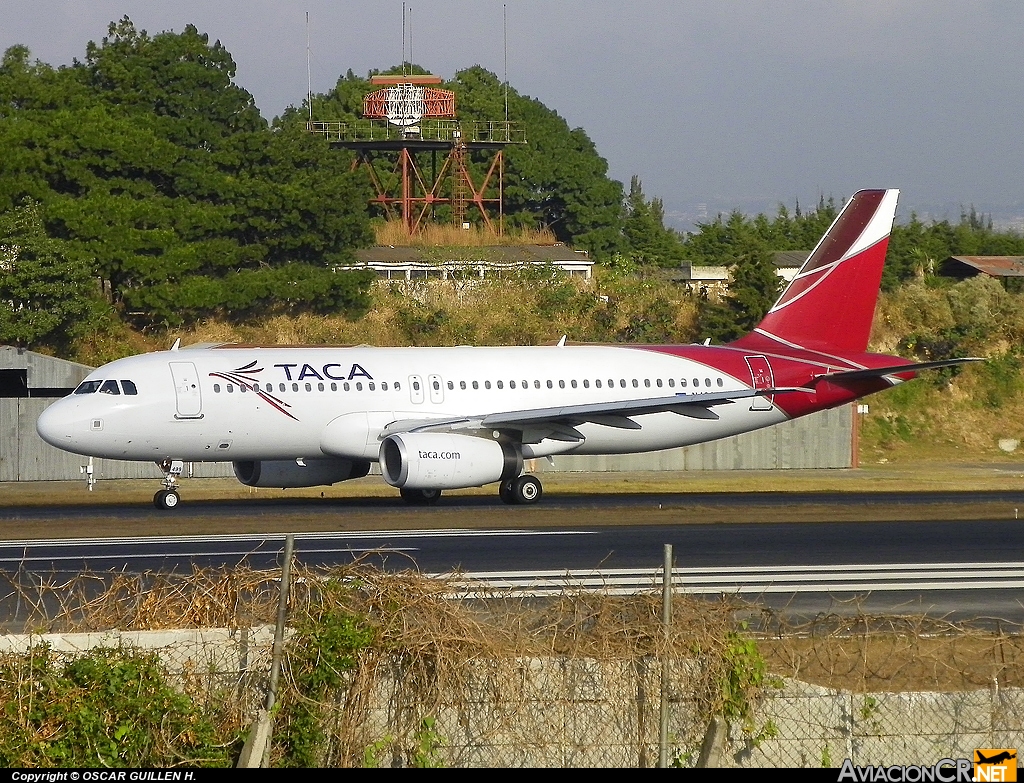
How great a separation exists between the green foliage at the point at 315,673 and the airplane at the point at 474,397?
1637 cm

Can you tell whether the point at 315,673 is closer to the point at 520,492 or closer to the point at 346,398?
the point at 346,398

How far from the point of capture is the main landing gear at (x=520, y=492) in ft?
95.2

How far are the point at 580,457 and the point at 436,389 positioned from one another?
10932 millimetres

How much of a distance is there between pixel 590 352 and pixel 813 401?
205 inches

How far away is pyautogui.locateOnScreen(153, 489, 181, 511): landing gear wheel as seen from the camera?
27.5 metres

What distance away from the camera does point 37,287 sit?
152 ft

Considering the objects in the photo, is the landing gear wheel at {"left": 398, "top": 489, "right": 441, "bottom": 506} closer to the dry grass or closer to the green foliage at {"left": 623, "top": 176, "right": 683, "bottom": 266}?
the dry grass

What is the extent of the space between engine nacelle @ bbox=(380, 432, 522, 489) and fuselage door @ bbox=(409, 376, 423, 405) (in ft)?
5.03

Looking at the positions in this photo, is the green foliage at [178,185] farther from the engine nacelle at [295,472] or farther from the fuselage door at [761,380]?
the fuselage door at [761,380]

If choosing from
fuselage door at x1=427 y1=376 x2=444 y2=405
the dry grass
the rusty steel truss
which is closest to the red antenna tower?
the rusty steel truss

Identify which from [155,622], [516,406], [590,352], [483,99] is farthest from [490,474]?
[483,99]

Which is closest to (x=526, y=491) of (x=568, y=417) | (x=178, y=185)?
(x=568, y=417)

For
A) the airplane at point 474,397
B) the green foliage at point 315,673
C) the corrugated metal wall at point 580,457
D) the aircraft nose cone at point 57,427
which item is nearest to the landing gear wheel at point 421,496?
the airplane at point 474,397

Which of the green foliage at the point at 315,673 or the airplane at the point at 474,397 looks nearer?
the green foliage at the point at 315,673
